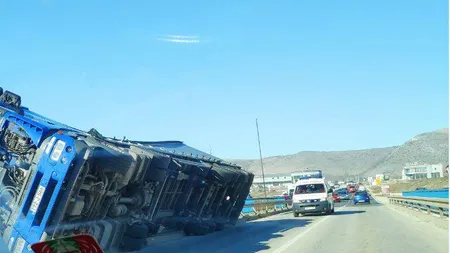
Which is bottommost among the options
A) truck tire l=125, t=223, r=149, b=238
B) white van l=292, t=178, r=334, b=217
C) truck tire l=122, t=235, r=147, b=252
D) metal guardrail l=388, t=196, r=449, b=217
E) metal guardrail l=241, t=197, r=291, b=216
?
metal guardrail l=241, t=197, r=291, b=216

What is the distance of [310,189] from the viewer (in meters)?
28.4

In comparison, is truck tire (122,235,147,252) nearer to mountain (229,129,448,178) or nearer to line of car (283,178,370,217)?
mountain (229,129,448,178)

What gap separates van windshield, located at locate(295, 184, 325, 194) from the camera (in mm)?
28136

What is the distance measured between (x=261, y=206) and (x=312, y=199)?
6.27 metres

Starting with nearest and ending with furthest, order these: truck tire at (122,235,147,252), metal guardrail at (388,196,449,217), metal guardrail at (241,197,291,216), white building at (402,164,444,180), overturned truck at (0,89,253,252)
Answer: overturned truck at (0,89,253,252), truck tire at (122,235,147,252), metal guardrail at (388,196,449,217), metal guardrail at (241,197,291,216), white building at (402,164,444,180)

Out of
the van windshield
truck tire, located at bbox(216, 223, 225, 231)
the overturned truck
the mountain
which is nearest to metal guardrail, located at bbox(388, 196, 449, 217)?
the van windshield

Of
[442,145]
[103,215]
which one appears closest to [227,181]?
[103,215]

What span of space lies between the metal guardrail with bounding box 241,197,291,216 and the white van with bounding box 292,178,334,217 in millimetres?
2880

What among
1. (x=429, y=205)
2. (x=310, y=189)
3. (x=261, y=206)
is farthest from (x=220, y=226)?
(x=261, y=206)

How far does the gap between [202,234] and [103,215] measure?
6830 millimetres

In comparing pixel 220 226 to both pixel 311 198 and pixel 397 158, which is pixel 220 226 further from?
pixel 397 158

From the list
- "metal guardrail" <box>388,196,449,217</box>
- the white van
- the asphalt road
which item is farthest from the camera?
the white van

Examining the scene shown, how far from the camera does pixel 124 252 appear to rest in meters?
11.9

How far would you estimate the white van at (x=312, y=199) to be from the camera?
27.5m
